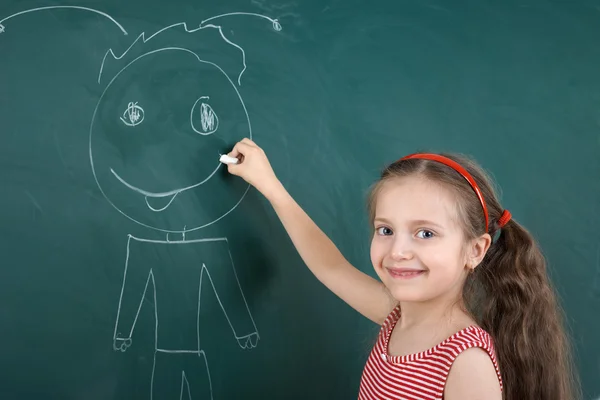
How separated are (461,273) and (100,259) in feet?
2.18

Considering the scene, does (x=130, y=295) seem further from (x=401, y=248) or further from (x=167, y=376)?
(x=401, y=248)

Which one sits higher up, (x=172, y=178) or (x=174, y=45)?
(x=174, y=45)

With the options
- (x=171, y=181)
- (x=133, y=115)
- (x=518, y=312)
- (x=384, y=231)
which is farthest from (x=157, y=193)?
(x=518, y=312)

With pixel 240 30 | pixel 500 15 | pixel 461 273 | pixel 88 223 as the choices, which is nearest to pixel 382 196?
pixel 461 273

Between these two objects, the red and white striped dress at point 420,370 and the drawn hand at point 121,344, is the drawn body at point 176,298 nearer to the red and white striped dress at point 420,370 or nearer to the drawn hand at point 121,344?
the drawn hand at point 121,344

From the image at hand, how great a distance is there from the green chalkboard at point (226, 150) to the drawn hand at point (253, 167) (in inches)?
1.1

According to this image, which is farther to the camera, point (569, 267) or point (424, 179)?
point (569, 267)

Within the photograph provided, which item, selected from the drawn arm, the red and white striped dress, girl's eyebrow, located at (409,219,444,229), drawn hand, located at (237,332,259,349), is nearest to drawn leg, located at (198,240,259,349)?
drawn hand, located at (237,332,259,349)

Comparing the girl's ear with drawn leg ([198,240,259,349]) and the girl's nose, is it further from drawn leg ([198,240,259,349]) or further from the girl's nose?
drawn leg ([198,240,259,349])

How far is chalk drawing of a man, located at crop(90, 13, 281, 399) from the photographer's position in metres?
1.22

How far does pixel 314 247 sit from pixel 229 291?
0.65ft

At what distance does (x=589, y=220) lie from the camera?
177 centimetres

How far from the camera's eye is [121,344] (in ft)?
4.04

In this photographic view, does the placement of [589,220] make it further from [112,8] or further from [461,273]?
[112,8]
